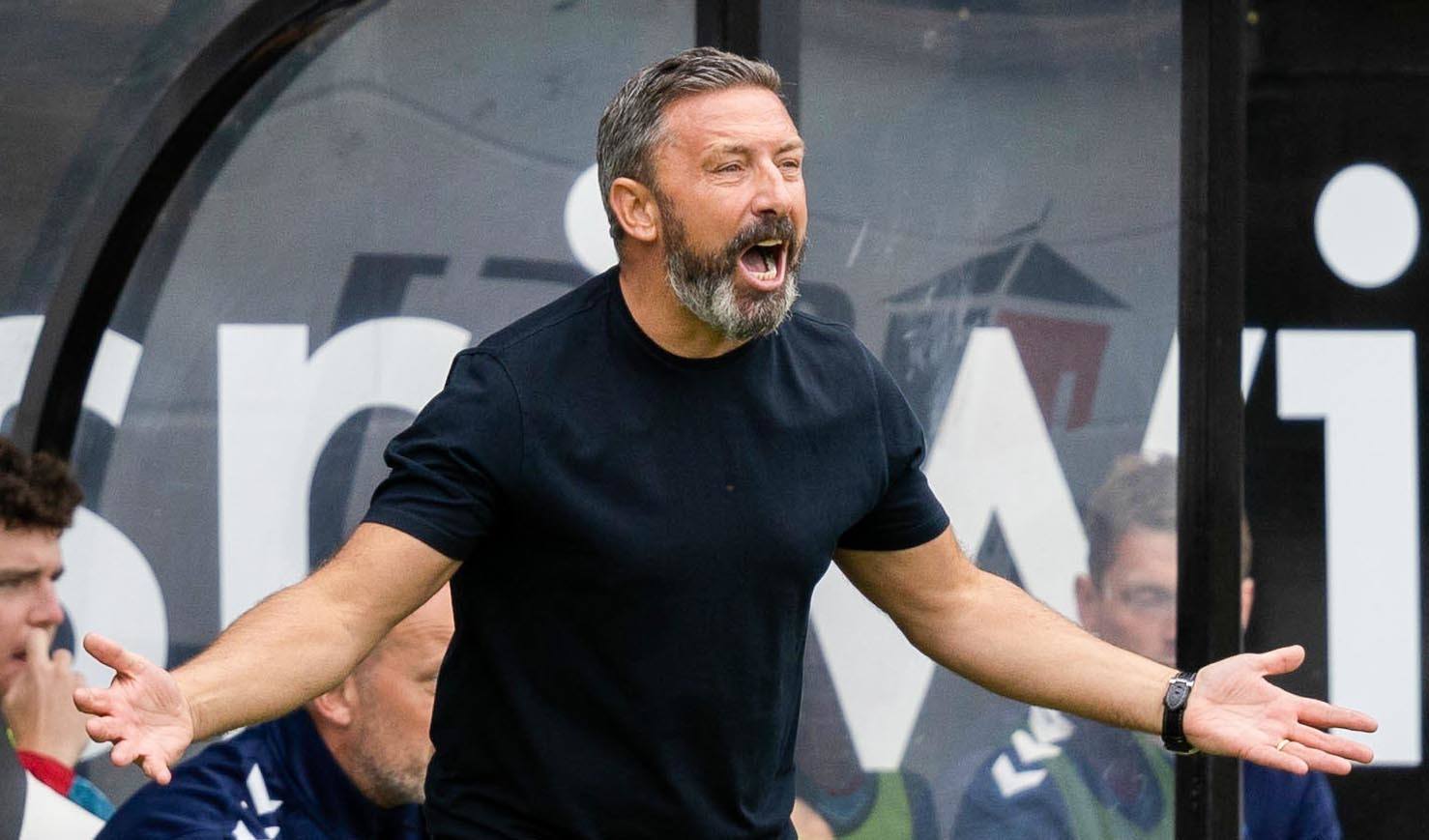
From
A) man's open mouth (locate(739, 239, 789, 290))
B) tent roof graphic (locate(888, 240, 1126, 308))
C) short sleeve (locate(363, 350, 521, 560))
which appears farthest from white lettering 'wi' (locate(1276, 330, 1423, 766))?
short sleeve (locate(363, 350, 521, 560))

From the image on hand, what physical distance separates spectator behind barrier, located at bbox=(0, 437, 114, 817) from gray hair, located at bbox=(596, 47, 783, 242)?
158cm

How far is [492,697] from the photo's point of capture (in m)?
2.21

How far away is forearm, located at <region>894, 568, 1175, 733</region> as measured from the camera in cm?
237

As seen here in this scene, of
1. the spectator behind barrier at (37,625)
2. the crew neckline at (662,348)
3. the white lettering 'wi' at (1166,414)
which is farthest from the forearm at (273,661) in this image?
the white lettering 'wi' at (1166,414)

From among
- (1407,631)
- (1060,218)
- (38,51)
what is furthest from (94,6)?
(1407,631)

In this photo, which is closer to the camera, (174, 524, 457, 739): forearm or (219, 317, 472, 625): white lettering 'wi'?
(174, 524, 457, 739): forearm

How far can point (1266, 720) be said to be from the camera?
7.38ft

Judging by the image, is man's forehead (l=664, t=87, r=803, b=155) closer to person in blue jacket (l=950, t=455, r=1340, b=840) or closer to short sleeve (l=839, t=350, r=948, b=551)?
short sleeve (l=839, t=350, r=948, b=551)

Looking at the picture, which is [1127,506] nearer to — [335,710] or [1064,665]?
[1064,665]

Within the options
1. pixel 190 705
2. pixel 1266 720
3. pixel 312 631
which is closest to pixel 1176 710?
pixel 1266 720

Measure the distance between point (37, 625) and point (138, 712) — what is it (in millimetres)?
1787

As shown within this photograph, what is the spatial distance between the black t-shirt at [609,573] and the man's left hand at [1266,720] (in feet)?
1.64

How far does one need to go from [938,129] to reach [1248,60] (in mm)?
879

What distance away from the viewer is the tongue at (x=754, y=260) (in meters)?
2.26
